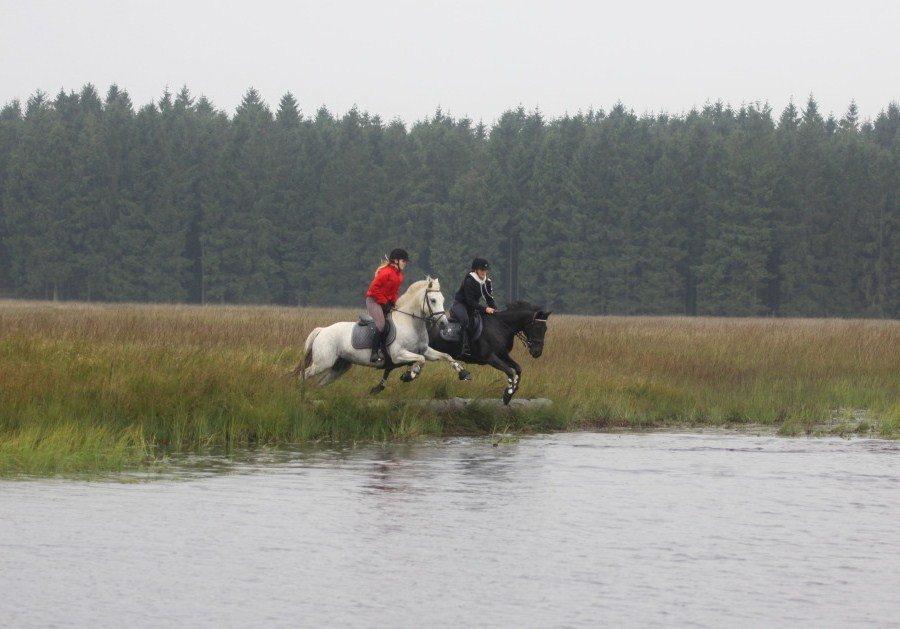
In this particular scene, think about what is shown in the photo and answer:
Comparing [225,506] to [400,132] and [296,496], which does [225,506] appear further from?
[400,132]

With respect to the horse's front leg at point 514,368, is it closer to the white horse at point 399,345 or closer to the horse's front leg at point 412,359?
the white horse at point 399,345

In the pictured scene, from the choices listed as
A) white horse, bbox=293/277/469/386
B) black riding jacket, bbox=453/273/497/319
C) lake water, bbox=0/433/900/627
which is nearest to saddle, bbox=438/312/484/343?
black riding jacket, bbox=453/273/497/319

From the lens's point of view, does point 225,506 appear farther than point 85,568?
Yes

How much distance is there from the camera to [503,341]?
21.8m

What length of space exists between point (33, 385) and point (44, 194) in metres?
95.3

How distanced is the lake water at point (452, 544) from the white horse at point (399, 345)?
136 inches

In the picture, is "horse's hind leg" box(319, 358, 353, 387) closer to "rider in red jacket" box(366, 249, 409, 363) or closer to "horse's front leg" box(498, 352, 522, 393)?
"rider in red jacket" box(366, 249, 409, 363)

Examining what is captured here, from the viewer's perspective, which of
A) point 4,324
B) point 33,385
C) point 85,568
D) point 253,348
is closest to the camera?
point 85,568

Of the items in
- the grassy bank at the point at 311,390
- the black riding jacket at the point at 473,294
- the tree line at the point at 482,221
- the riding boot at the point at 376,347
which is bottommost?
the grassy bank at the point at 311,390

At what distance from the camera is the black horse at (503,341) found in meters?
21.2

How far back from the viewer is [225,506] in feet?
41.8

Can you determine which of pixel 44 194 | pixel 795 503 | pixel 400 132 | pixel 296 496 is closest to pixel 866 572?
pixel 795 503

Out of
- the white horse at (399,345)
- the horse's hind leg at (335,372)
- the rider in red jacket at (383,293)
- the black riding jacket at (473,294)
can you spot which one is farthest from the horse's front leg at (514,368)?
the horse's hind leg at (335,372)

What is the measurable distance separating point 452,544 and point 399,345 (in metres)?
9.13
